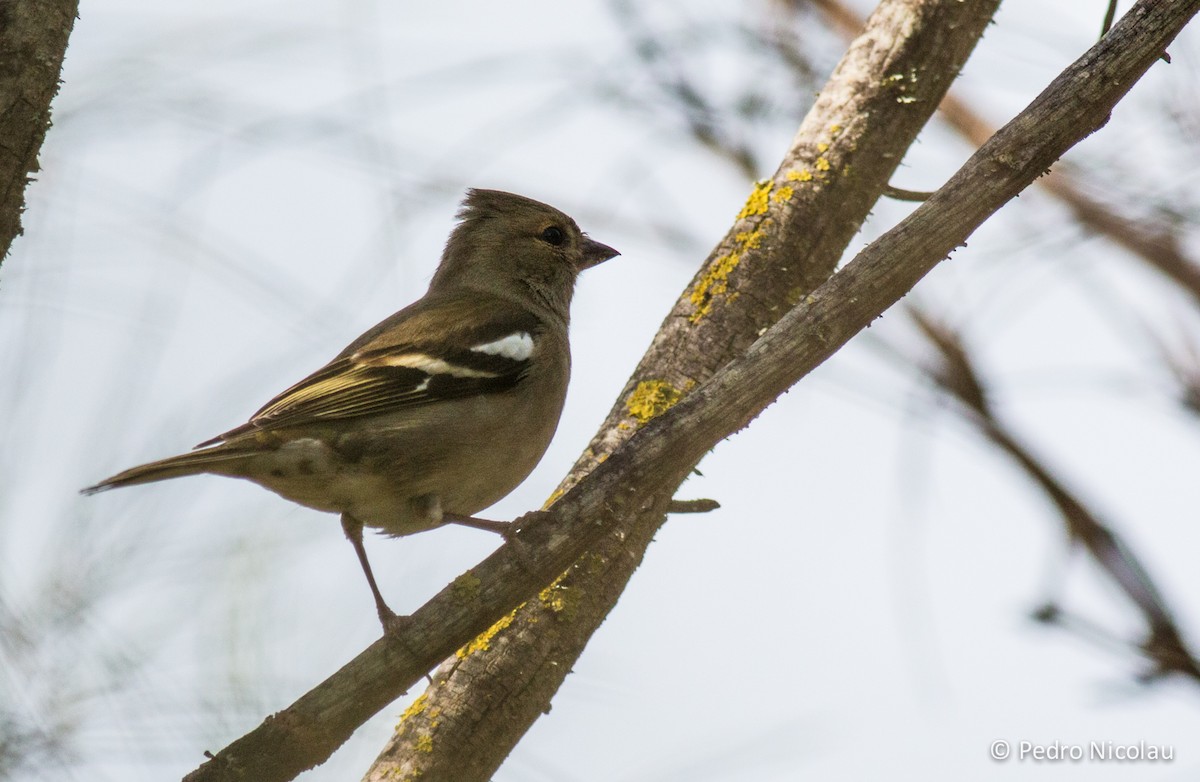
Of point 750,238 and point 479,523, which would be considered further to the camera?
point 750,238

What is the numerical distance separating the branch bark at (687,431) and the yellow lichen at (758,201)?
5.89 ft

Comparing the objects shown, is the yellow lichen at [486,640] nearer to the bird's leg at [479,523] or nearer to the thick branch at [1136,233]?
the bird's leg at [479,523]

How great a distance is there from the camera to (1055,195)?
667cm

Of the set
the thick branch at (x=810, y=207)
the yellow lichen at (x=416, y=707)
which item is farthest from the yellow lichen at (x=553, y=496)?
the yellow lichen at (x=416, y=707)

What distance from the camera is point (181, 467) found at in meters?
4.45

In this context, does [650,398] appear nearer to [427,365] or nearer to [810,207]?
[427,365]

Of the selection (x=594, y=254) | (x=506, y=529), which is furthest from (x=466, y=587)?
(x=594, y=254)

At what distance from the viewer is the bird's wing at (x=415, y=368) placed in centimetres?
492

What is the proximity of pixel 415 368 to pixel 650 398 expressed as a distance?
3.41ft

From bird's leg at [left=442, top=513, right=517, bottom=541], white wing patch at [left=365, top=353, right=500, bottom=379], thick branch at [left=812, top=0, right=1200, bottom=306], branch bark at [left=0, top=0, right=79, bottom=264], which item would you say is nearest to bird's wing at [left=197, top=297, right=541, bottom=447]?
white wing patch at [left=365, top=353, right=500, bottom=379]

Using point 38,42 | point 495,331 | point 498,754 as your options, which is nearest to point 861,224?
point 495,331

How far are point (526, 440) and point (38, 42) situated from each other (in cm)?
252

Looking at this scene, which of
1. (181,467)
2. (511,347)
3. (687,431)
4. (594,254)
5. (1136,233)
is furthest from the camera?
(594,254)

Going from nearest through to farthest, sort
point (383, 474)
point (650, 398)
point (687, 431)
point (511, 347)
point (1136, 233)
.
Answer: point (687, 431), point (383, 474), point (650, 398), point (511, 347), point (1136, 233)
